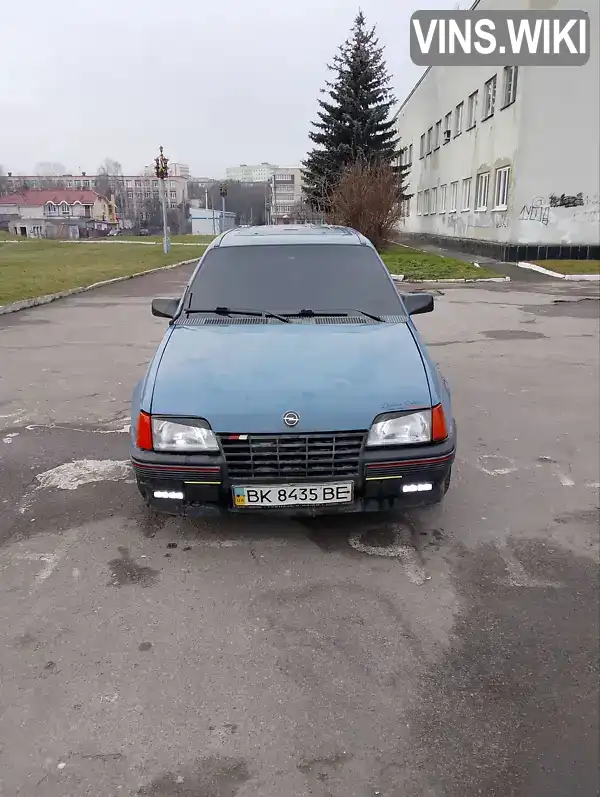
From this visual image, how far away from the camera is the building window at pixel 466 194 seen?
29031 mm

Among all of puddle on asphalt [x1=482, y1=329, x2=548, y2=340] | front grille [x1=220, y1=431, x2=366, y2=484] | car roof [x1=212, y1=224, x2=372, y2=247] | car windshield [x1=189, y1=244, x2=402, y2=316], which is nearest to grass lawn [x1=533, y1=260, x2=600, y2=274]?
puddle on asphalt [x1=482, y1=329, x2=548, y2=340]

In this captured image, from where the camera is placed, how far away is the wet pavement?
6.81ft

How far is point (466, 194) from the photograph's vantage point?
2958cm

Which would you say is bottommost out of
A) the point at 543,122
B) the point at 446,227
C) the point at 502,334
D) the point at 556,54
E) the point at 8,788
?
the point at 8,788

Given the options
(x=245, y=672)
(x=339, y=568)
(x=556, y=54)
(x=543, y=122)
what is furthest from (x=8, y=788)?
(x=556, y=54)

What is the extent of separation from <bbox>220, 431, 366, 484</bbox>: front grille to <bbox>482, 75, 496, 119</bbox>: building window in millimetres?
26189

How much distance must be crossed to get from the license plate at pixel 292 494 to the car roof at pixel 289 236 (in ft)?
8.26

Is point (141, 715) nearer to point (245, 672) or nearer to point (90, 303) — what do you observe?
point (245, 672)

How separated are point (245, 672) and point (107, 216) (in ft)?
376

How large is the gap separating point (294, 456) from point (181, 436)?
61 cm

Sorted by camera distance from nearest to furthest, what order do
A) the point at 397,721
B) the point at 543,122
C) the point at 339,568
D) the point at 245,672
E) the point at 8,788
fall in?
the point at 8,788
the point at 397,721
the point at 245,672
the point at 339,568
the point at 543,122

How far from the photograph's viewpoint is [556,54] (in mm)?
21953

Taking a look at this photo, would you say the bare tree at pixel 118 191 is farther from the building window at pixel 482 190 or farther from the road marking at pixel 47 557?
the road marking at pixel 47 557

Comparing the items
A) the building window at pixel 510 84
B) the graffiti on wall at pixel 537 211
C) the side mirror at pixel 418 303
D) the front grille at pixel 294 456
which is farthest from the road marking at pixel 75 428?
the building window at pixel 510 84
